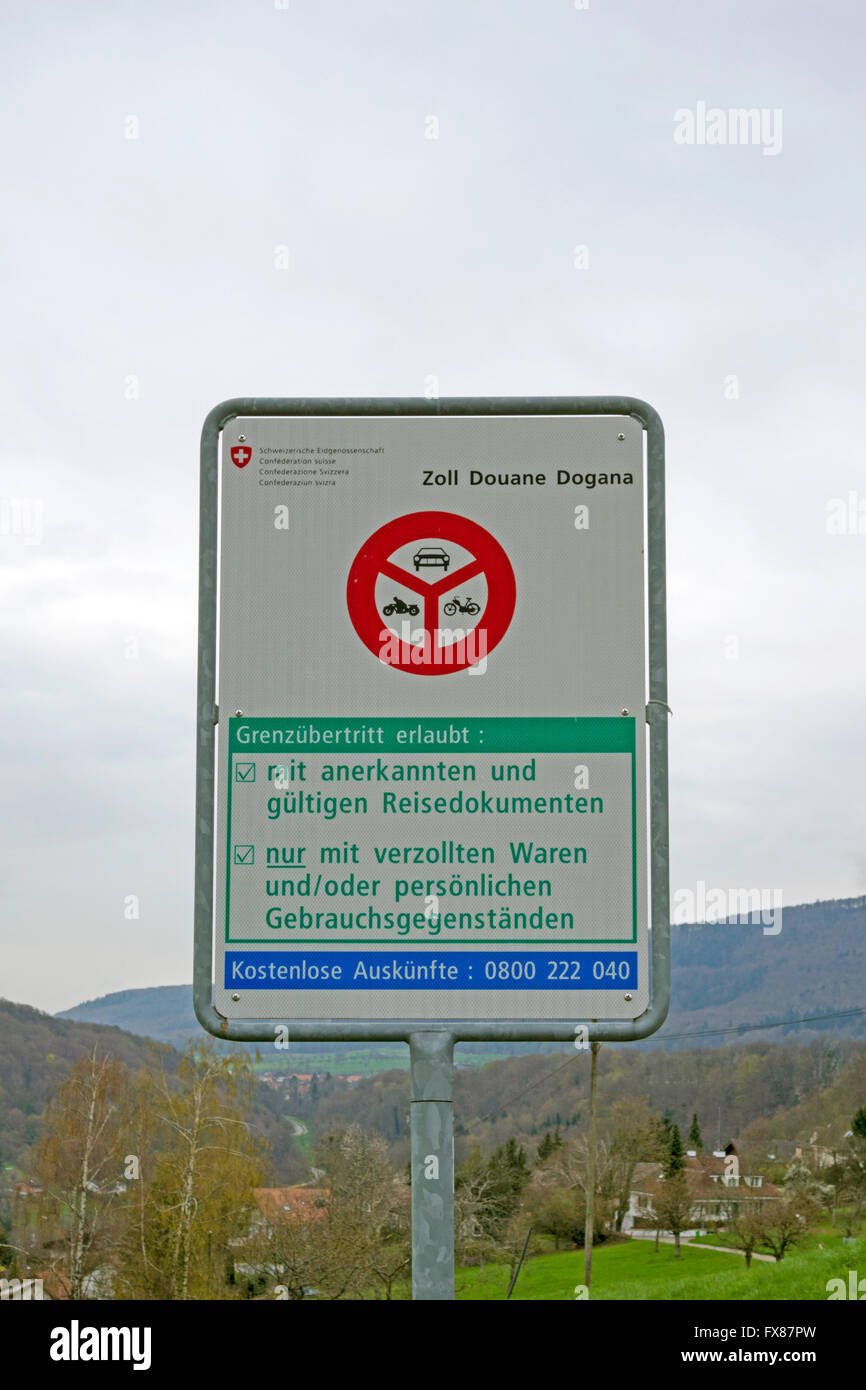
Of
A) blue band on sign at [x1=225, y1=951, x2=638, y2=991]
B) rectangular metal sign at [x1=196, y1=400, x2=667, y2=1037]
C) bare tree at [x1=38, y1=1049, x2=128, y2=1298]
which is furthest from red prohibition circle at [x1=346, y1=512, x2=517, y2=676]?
bare tree at [x1=38, y1=1049, x2=128, y2=1298]

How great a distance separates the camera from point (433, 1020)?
10.6 ft

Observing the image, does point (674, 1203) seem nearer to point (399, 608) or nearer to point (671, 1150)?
point (671, 1150)

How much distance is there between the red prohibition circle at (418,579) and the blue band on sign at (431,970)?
79 centimetres

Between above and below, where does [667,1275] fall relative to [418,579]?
below

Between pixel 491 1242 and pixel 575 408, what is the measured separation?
69.6 meters

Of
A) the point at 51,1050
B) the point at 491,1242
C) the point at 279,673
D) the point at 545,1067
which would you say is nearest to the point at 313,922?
the point at 279,673

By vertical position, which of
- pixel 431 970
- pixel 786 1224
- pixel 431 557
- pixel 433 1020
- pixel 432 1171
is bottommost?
pixel 786 1224

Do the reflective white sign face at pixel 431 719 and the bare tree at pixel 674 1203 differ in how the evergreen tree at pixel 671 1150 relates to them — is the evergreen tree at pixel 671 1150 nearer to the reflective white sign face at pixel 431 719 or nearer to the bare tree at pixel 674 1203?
the bare tree at pixel 674 1203

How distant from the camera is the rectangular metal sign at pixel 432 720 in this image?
10.7 ft

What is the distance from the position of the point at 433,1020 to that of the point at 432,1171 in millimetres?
370

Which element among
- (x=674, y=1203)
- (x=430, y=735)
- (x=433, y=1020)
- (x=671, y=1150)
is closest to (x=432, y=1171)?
(x=433, y=1020)

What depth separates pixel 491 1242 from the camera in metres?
66.2

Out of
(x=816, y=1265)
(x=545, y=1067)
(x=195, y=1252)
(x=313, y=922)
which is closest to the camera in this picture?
(x=313, y=922)
